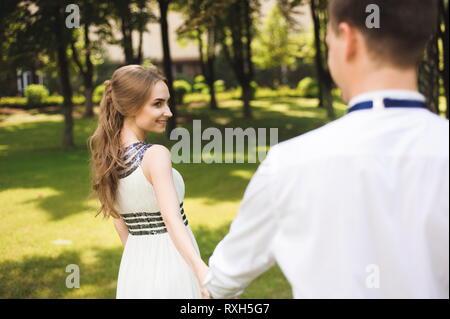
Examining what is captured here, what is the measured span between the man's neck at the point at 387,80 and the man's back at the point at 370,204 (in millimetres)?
80

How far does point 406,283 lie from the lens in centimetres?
159

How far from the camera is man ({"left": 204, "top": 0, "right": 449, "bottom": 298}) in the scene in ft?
5.02

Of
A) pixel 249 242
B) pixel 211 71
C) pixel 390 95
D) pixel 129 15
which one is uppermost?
pixel 129 15

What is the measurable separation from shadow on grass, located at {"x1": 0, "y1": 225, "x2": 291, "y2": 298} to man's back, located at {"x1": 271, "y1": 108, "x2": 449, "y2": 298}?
5401mm

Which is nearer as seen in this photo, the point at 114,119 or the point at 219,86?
the point at 114,119

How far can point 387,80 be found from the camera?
5.35ft

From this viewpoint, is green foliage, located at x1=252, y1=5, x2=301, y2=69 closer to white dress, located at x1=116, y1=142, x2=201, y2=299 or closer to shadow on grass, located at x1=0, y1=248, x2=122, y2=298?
shadow on grass, located at x1=0, y1=248, x2=122, y2=298

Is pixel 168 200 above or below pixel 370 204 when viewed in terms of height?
below

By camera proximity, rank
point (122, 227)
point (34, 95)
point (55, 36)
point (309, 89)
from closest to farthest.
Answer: point (122, 227), point (55, 36), point (34, 95), point (309, 89)

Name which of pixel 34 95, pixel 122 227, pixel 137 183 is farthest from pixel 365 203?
pixel 34 95

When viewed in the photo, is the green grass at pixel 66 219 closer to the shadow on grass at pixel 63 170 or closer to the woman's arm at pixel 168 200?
the shadow on grass at pixel 63 170

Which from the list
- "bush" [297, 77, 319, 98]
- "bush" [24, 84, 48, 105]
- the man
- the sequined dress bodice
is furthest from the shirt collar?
"bush" [297, 77, 319, 98]

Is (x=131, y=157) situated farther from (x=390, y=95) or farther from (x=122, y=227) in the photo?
(x=390, y=95)

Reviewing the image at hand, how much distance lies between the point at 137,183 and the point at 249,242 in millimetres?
1461
